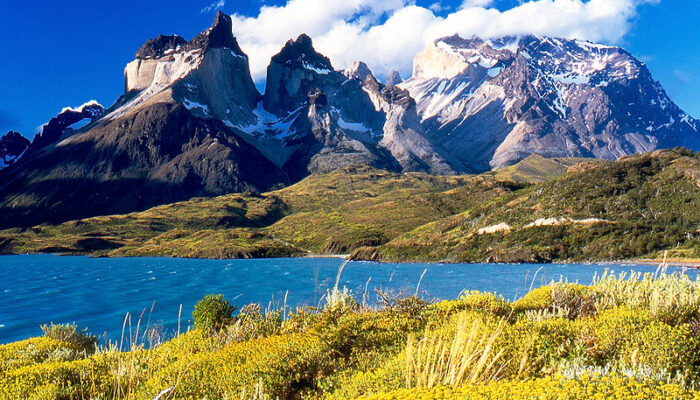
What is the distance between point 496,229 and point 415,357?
101 metres

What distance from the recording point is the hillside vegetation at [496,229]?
82.9 m

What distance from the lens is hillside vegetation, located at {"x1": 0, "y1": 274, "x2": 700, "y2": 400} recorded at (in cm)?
532

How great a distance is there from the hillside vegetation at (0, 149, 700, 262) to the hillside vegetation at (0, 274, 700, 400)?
3095 inches

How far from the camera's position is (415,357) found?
6742 millimetres

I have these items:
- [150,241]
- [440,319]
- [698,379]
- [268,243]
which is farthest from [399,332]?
[150,241]

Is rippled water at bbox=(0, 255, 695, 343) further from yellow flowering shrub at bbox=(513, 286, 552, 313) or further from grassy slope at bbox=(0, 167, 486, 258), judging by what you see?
grassy slope at bbox=(0, 167, 486, 258)

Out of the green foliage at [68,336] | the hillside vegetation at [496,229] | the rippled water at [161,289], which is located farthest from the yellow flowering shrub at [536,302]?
the hillside vegetation at [496,229]

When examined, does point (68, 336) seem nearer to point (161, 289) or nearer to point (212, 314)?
point (212, 314)

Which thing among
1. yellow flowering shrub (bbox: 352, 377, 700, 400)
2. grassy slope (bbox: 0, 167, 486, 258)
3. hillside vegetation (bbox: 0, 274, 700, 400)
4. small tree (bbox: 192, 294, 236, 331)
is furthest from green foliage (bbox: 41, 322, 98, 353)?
grassy slope (bbox: 0, 167, 486, 258)

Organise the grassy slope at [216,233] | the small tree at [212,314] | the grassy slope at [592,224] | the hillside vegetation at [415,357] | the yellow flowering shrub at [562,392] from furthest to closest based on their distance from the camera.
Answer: the grassy slope at [216,233]
the grassy slope at [592,224]
the small tree at [212,314]
the hillside vegetation at [415,357]
the yellow flowering shrub at [562,392]

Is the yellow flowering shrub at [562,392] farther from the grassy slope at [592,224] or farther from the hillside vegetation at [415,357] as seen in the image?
the grassy slope at [592,224]

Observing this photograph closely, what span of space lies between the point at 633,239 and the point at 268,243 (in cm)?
9912

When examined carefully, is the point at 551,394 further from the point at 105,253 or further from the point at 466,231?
the point at 105,253

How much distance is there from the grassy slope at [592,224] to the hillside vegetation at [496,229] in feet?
0.64
